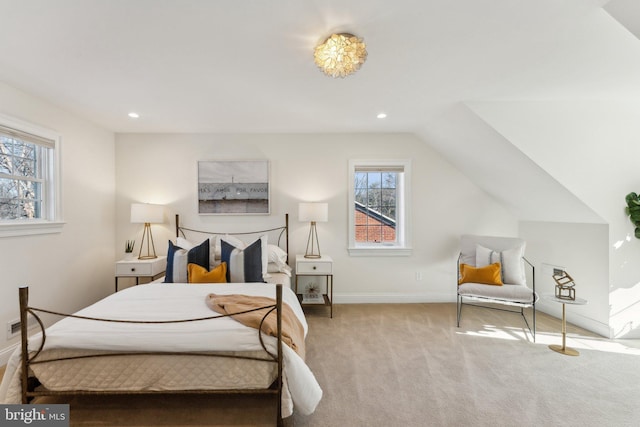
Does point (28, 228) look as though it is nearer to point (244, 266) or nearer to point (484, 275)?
point (244, 266)

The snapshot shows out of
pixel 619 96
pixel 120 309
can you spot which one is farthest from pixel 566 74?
pixel 120 309

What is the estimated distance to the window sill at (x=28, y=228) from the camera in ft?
7.92

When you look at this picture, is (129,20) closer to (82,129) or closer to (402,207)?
(82,129)

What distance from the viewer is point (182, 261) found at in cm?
293

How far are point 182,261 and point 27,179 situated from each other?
168cm

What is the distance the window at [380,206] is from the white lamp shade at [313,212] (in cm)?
69

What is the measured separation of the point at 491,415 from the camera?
1819 millimetres

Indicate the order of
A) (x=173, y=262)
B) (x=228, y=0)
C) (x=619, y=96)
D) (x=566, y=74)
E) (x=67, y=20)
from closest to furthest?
(x=228, y=0) → (x=67, y=20) → (x=566, y=74) → (x=619, y=96) → (x=173, y=262)

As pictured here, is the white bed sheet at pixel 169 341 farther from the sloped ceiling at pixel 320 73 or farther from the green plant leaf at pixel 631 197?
the green plant leaf at pixel 631 197

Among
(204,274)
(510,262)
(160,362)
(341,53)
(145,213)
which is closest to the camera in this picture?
(160,362)

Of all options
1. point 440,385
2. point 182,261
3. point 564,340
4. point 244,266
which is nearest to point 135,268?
point 182,261

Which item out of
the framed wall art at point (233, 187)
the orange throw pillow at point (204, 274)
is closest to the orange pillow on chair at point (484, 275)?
the framed wall art at point (233, 187)

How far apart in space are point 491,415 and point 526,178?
2537 millimetres

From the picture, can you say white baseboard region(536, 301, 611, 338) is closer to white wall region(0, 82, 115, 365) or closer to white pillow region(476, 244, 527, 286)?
white pillow region(476, 244, 527, 286)
